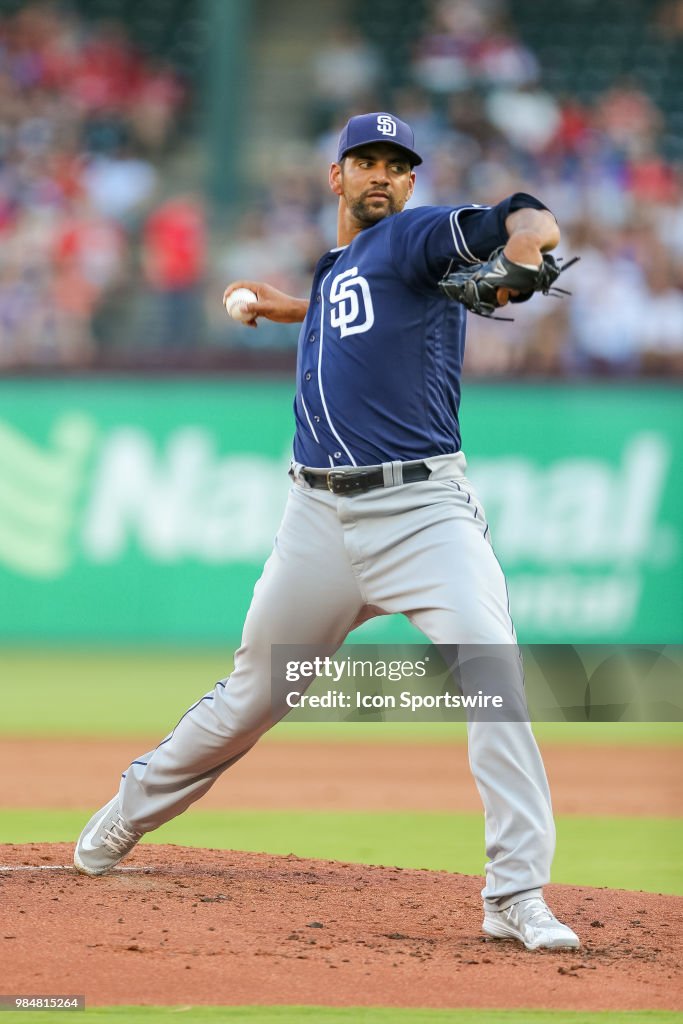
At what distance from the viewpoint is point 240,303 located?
15.6ft

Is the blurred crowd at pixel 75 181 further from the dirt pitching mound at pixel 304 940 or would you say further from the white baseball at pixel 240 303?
the dirt pitching mound at pixel 304 940

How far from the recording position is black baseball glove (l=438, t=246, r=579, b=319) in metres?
3.68

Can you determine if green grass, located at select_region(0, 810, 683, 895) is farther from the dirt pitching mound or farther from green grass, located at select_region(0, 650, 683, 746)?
green grass, located at select_region(0, 650, 683, 746)

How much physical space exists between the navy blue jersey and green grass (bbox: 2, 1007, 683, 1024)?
1.45 meters

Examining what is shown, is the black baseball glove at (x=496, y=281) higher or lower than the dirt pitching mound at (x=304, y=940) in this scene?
higher

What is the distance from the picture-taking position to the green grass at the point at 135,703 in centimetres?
941

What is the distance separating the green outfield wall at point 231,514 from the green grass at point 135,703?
0.39 meters

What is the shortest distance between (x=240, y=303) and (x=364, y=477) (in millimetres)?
850

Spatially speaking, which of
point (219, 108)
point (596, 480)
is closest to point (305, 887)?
point (596, 480)

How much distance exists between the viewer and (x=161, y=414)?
12367 mm

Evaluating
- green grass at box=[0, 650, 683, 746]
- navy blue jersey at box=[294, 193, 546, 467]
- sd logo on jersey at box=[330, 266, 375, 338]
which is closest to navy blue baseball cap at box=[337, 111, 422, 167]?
navy blue jersey at box=[294, 193, 546, 467]

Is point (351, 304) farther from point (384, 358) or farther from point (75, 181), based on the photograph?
point (75, 181)

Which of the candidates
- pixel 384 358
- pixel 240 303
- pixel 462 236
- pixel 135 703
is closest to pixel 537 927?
pixel 384 358

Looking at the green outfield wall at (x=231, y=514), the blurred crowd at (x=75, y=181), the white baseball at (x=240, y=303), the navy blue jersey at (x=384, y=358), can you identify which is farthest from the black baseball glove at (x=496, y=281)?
the blurred crowd at (x=75, y=181)
